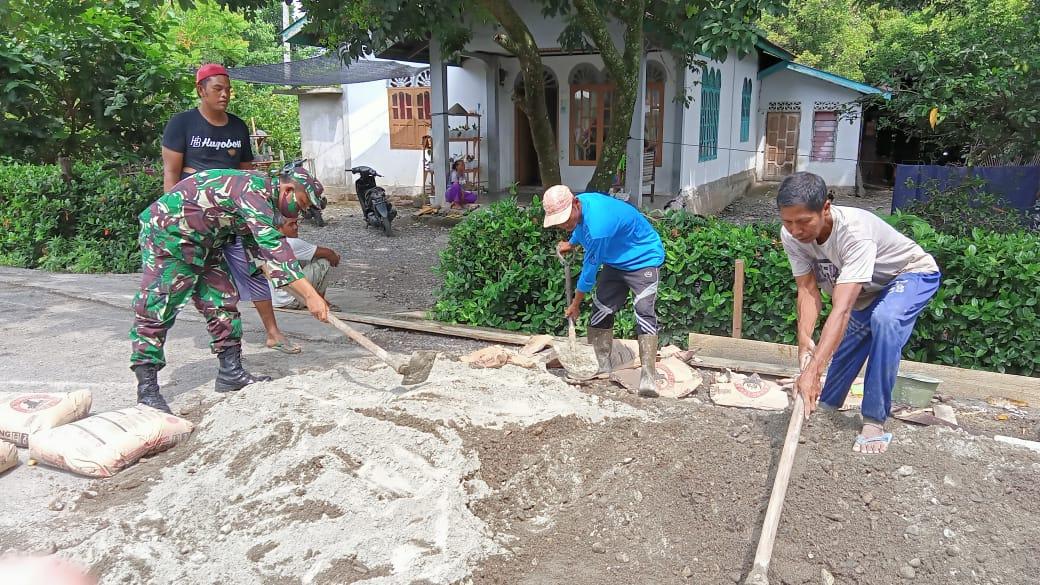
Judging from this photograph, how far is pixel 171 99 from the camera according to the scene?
959cm

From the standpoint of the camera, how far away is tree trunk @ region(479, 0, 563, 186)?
6.75m

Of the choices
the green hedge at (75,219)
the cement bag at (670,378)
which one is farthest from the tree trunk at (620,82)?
the green hedge at (75,219)

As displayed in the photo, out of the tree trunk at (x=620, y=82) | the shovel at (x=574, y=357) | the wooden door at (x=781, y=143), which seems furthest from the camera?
the wooden door at (x=781, y=143)

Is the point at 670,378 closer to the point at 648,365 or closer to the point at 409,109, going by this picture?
the point at 648,365

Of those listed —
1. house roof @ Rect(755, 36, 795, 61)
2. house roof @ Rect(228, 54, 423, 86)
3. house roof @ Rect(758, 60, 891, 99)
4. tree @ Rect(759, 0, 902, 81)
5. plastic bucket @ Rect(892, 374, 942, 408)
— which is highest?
tree @ Rect(759, 0, 902, 81)

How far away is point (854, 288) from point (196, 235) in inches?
130

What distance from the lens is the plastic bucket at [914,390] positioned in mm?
4129

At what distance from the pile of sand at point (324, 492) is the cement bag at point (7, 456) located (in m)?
0.74

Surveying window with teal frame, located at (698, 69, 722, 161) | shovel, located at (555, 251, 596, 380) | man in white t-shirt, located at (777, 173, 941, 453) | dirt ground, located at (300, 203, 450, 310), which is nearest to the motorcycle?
dirt ground, located at (300, 203, 450, 310)

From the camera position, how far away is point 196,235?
4.06m

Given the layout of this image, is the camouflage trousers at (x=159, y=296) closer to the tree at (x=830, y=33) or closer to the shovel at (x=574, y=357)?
the shovel at (x=574, y=357)

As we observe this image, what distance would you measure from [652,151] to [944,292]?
8808 millimetres

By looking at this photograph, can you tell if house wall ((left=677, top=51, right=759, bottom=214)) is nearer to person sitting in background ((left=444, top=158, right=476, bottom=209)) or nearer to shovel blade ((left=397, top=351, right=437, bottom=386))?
person sitting in background ((left=444, top=158, right=476, bottom=209))

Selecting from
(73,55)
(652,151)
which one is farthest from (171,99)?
(652,151)
